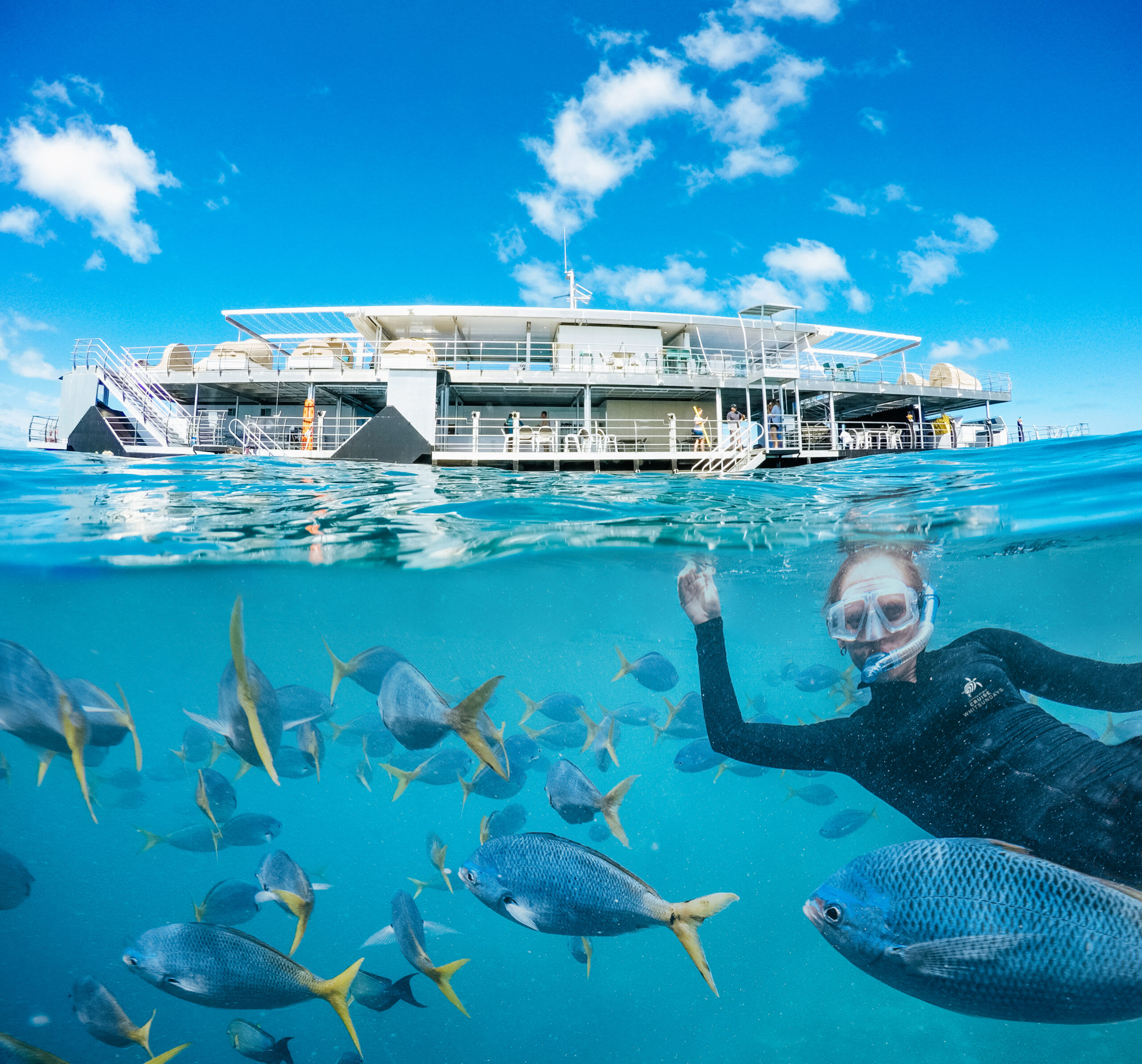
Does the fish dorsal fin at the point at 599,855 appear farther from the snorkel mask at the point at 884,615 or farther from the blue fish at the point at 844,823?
the blue fish at the point at 844,823

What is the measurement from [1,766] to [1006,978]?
7.99 meters

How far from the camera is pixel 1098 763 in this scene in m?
3.11

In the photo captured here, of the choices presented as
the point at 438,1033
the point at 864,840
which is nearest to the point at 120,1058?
the point at 438,1033

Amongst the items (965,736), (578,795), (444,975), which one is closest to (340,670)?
(578,795)

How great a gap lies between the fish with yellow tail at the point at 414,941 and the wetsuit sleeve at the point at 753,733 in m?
2.12

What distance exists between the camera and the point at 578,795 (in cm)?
382

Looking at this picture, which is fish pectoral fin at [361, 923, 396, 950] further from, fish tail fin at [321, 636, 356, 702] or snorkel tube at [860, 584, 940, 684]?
snorkel tube at [860, 584, 940, 684]

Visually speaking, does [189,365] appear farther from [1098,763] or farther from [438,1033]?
[1098,763]

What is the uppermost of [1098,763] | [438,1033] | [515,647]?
[1098,763]

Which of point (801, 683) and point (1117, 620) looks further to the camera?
point (1117, 620)

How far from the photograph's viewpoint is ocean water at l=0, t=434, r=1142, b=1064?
21.9ft

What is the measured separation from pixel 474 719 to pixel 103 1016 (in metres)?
2.66

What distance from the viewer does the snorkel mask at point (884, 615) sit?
418 centimetres

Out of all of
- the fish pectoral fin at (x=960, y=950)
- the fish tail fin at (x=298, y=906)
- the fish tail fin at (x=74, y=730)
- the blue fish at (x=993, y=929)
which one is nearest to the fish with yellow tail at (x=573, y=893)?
the blue fish at (x=993, y=929)
